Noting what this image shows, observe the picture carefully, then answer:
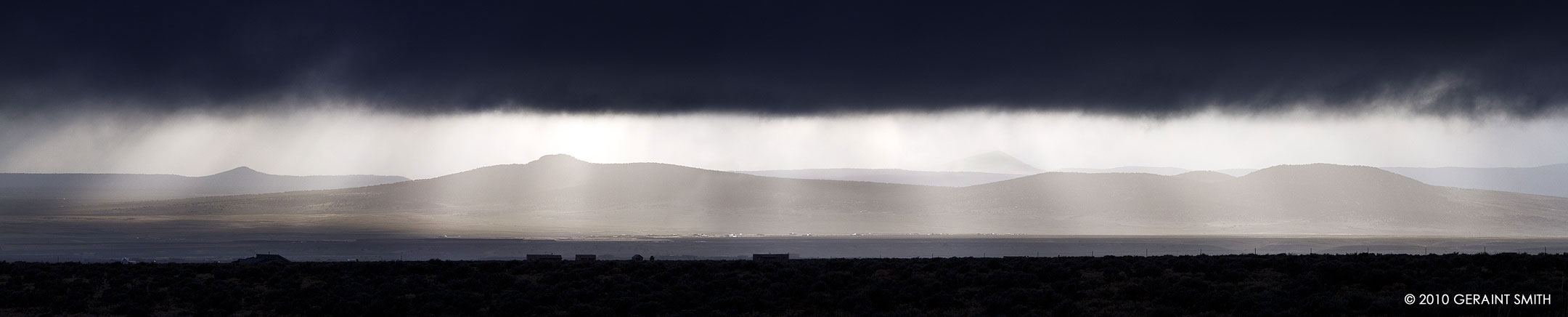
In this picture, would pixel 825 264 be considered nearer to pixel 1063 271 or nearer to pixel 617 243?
pixel 1063 271

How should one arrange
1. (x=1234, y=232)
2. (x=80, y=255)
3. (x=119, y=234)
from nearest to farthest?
(x=80, y=255)
(x=119, y=234)
(x=1234, y=232)

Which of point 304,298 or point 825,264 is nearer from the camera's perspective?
point 304,298

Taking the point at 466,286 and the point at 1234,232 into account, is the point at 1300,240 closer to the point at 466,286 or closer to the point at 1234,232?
the point at 1234,232

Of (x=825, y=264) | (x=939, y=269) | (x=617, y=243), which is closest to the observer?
(x=939, y=269)

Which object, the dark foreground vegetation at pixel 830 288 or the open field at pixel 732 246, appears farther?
the open field at pixel 732 246

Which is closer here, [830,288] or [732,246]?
[830,288]

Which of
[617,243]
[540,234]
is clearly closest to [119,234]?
[540,234]

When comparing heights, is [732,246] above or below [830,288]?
above

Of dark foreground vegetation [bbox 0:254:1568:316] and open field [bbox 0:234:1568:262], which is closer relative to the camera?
dark foreground vegetation [bbox 0:254:1568:316]
